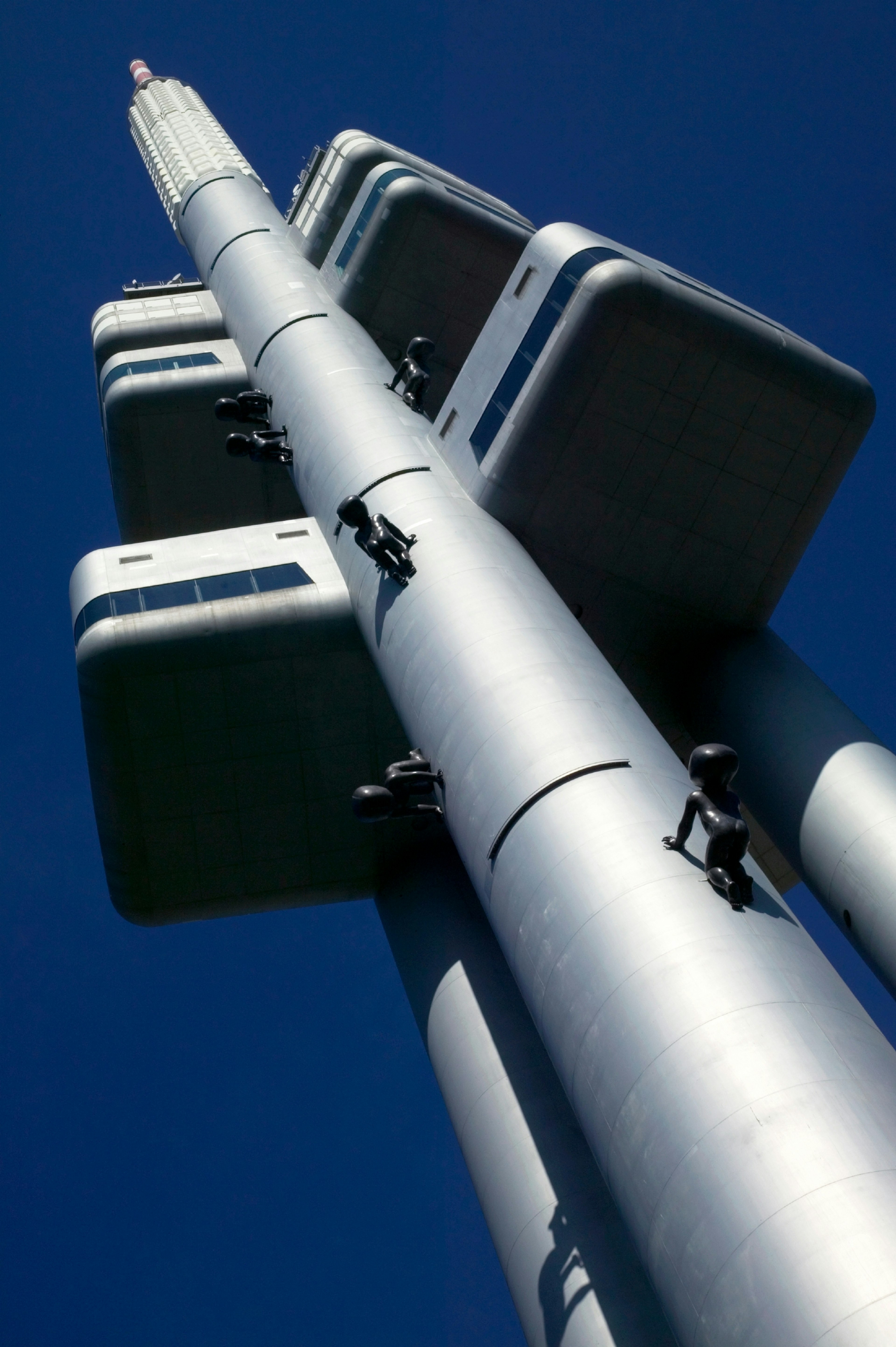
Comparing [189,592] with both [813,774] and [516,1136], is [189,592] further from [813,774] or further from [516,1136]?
[813,774]

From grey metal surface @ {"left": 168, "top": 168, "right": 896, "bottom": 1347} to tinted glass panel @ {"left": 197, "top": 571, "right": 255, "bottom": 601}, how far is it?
3.52 m

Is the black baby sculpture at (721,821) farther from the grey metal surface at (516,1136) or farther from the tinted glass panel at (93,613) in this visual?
the tinted glass panel at (93,613)

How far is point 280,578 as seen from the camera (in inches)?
→ 1008

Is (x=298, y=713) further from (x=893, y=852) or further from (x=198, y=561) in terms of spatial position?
(x=893, y=852)

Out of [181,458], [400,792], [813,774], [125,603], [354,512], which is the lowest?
[181,458]

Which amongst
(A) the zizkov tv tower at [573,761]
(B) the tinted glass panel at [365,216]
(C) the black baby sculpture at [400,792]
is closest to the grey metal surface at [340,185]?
(B) the tinted glass panel at [365,216]

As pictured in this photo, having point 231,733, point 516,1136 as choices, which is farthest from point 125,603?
point 516,1136

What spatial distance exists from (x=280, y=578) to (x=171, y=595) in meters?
2.48

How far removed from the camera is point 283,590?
24969 millimetres

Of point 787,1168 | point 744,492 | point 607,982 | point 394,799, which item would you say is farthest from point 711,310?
point 787,1168

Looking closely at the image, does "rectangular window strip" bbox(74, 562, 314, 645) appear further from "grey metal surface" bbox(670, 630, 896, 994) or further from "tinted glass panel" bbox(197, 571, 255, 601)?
"grey metal surface" bbox(670, 630, 896, 994)

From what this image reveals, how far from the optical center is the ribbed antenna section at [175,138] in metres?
57.9

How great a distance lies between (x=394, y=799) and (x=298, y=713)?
7.75m

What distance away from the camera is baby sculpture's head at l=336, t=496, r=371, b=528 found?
2173 centimetres
